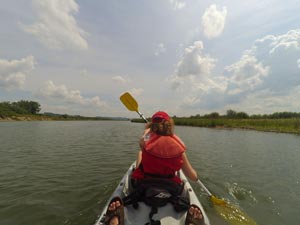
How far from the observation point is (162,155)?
2.83 m

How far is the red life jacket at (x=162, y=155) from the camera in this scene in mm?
2838

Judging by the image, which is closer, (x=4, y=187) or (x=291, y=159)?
(x=4, y=187)

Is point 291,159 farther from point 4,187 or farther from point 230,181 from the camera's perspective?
point 4,187

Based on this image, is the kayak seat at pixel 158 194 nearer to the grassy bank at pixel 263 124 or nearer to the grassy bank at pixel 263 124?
the grassy bank at pixel 263 124

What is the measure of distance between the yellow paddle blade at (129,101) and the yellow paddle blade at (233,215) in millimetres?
4009

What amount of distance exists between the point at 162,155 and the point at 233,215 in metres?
2.93

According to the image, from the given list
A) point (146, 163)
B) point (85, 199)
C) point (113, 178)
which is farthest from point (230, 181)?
point (146, 163)

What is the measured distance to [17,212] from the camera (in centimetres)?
443

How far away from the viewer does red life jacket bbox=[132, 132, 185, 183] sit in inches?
112

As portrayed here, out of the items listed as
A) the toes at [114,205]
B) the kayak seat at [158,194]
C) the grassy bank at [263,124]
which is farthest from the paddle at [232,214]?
the grassy bank at [263,124]

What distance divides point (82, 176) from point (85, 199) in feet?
6.38

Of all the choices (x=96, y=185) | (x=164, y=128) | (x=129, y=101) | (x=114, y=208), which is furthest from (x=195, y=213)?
(x=129, y=101)

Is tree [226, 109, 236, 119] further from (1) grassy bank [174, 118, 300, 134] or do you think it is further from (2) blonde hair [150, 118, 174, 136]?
(2) blonde hair [150, 118, 174, 136]

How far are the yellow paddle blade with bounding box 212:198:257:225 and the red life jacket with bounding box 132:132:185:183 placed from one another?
2288 millimetres
